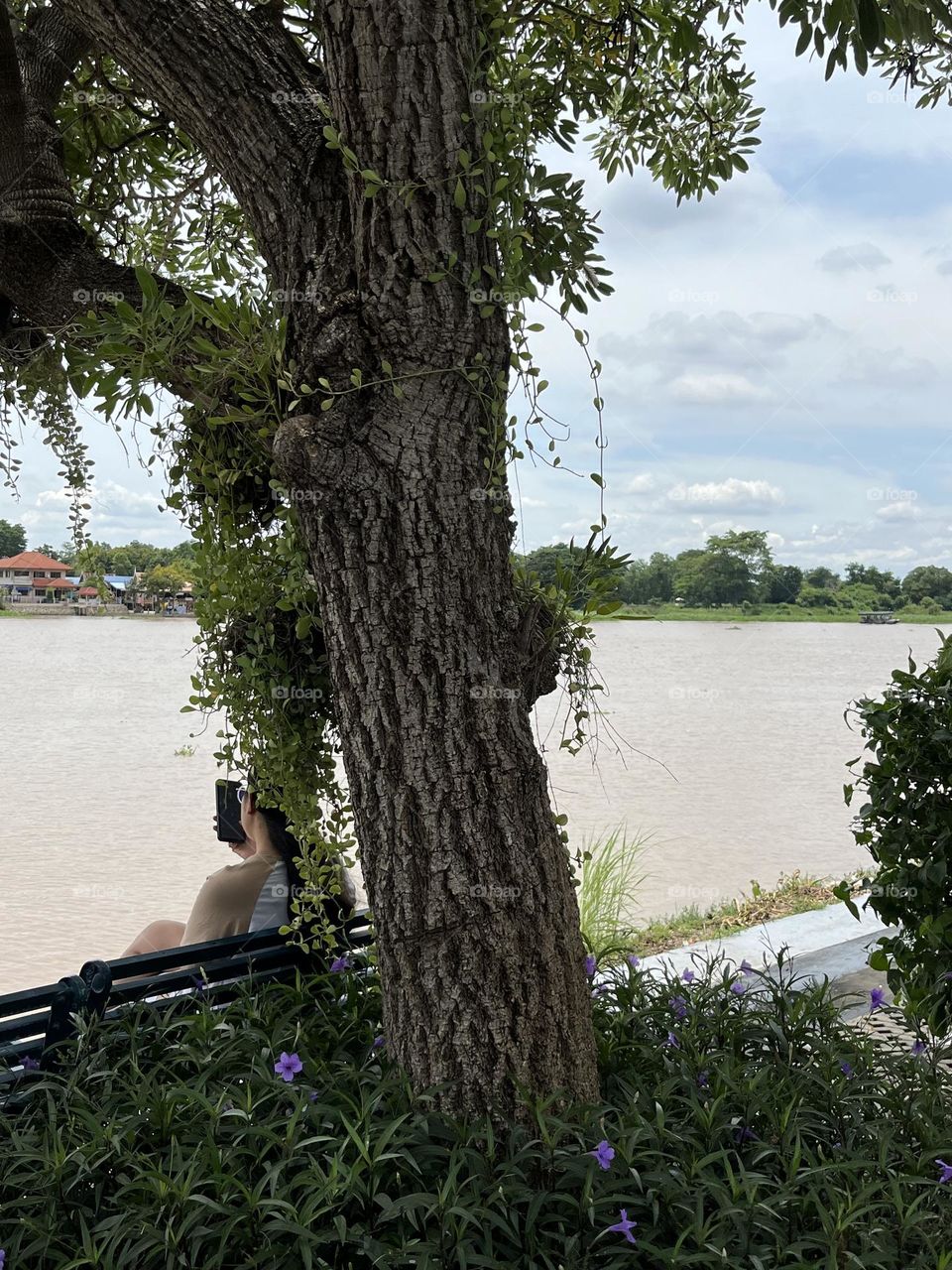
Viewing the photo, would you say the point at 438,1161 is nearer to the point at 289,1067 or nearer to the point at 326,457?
the point at 289,1067

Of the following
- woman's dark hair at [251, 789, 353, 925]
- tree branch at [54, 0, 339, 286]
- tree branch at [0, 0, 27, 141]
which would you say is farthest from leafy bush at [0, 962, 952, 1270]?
tree branch at [0, 0, 27, 141]

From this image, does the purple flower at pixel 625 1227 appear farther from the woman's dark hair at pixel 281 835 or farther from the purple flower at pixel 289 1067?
the woman's dark hair at pixel 281 835

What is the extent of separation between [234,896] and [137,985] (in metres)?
0.68

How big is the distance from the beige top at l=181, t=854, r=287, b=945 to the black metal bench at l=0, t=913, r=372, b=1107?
32 cm

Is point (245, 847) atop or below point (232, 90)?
below

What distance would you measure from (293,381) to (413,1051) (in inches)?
57.7

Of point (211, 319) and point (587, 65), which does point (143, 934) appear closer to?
point (211, 319)

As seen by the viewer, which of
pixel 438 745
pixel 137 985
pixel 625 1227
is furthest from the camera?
pixel 137 985

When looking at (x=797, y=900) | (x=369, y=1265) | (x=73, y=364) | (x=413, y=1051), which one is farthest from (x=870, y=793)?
(x=797, y=900)

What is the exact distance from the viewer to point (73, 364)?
231 cm

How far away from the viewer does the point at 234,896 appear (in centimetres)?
318

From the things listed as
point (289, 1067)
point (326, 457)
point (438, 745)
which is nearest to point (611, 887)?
point (289, 1067)

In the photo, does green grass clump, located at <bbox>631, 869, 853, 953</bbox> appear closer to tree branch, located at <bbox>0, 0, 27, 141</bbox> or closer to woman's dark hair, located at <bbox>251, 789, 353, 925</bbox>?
woman's dark hair, located at <bbox>251, 789, 353, 925</bbox>

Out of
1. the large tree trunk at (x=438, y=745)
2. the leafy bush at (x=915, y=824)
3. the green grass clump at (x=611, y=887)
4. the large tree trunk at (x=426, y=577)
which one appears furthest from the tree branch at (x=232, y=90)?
the green grass clump at (x=611, y=887)
